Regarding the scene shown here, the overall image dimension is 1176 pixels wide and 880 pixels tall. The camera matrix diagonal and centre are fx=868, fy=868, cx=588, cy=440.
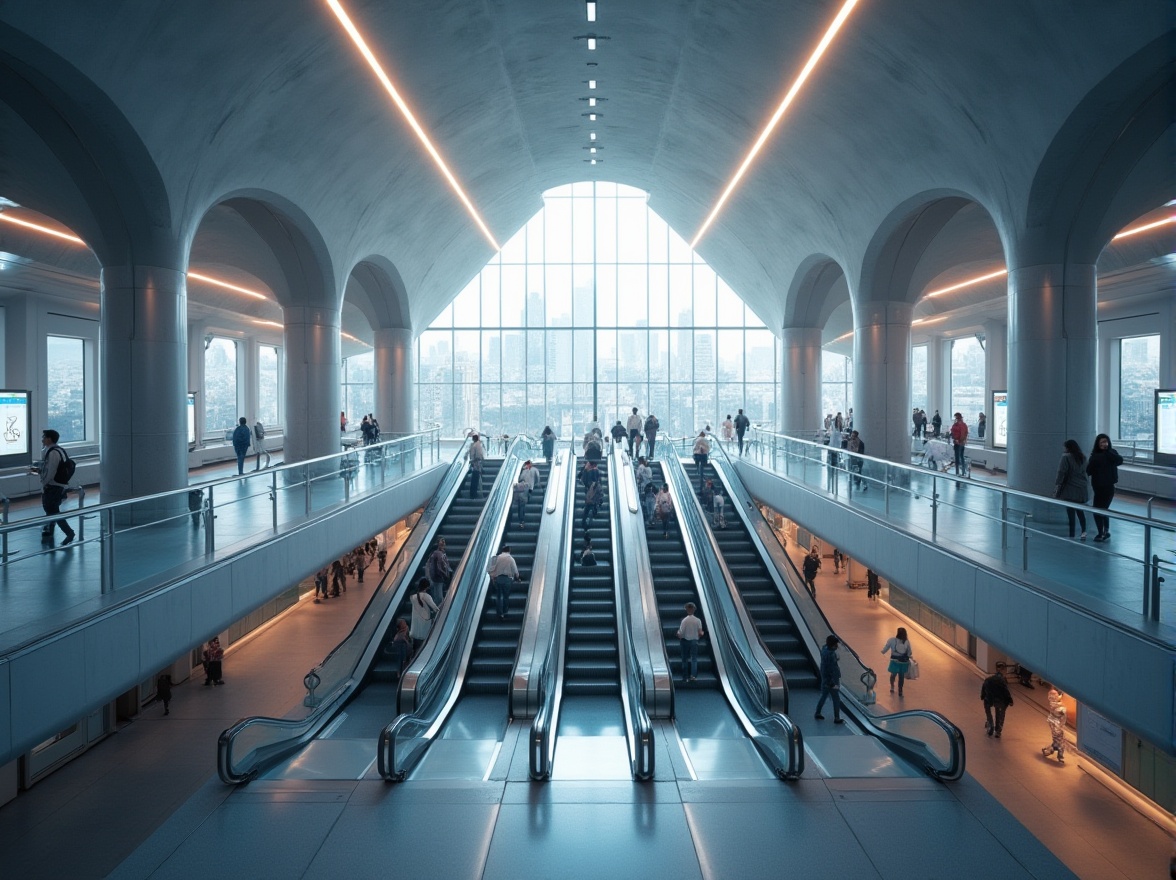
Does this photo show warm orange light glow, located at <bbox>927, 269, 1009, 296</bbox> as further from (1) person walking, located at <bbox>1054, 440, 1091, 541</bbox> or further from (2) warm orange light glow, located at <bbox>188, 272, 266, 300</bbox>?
(2) warm orange light glow, located at <bbox>188, 272, 266, 300</bbox>

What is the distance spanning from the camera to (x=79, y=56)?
8.61m

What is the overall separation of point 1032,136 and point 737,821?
350 inches

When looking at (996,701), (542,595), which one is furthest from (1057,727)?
(542,595)

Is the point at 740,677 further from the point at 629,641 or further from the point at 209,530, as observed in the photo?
the point at 209,530

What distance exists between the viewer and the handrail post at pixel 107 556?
7434 millimetres

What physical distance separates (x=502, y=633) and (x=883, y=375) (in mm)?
10338

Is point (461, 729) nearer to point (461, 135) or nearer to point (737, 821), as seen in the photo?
point (737, 821)

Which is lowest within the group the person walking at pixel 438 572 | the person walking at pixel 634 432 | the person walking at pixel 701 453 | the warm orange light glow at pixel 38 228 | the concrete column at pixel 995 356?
the person walking at pixel 438 572

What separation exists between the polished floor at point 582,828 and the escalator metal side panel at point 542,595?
48 centimetres

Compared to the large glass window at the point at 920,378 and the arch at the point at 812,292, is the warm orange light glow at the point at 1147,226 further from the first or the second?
the large glass window at the point at 920,378

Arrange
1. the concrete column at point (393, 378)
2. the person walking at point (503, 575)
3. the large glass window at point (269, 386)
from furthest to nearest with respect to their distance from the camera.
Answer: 1. the large glass window at point (269, 386)
2. the concrete column at point (393, 378)
3. the person walking at point (503, 575)

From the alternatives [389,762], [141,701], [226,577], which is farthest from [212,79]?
[141,701]

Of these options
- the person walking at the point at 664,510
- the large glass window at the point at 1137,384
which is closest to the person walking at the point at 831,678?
the person walking at the point at 664,510

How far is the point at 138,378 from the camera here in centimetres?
1158
